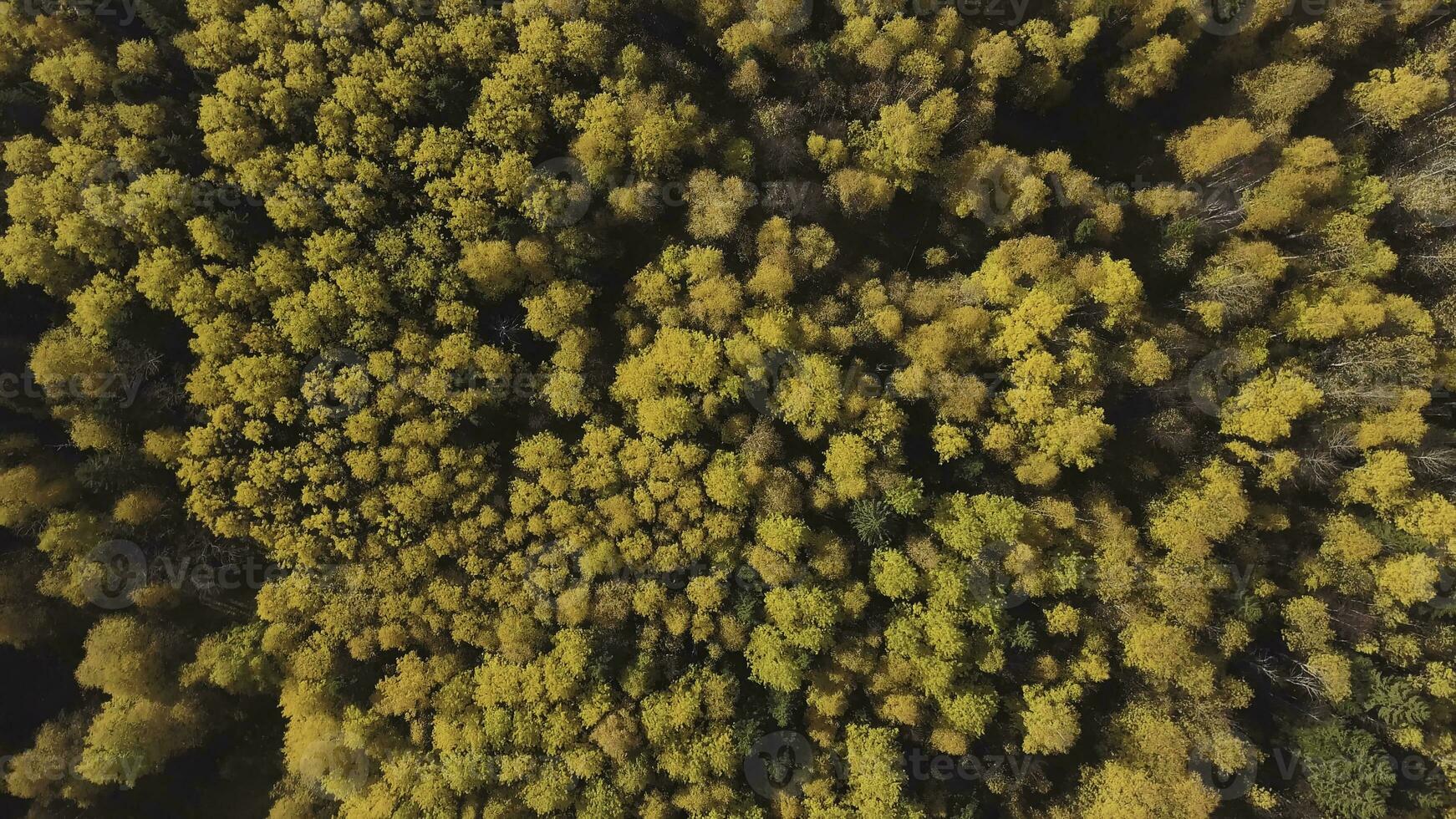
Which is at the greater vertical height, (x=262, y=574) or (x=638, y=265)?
(x=638, y=265)

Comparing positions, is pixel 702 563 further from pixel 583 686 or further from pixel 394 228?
pixel 394 228

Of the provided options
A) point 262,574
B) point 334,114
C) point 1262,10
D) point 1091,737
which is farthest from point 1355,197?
point 262,574

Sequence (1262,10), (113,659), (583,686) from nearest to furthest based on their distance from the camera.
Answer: (113,659) < (583,686) < (1262,10)

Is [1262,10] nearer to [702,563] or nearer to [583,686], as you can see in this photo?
[702,563]

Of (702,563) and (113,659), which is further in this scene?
(702,563)

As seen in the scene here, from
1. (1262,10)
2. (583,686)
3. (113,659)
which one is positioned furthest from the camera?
(1262,10)

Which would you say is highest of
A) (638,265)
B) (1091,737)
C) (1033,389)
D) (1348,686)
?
A: (638,265)
